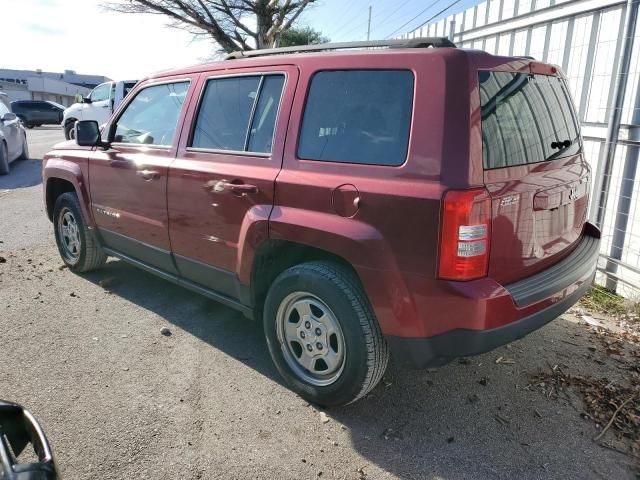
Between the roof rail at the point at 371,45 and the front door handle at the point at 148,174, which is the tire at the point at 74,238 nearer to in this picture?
the front door handle at the point at 148,174

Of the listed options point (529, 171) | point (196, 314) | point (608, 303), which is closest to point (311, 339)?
point (529, 171)

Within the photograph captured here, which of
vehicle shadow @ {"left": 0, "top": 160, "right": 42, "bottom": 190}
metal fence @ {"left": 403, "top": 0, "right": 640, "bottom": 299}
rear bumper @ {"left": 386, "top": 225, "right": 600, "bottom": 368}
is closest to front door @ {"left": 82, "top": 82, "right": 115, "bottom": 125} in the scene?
vehicle shadow @ {"left": 0, "top": 160, "right": 42, "bottom": 190}

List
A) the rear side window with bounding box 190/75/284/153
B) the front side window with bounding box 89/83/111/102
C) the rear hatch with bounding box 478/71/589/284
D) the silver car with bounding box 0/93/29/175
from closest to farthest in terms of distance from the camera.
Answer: the rear hatch with bounding box 478/71/589/284
the rear side window with bounding box 190/75/284/153
the silver car with bounding box 0/93/29/175
the front side window with bounding box 89/83/111/102

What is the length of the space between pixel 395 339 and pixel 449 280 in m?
0.43

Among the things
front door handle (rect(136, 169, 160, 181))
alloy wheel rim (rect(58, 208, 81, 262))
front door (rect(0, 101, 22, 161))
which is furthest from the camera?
front door (rect(0, 101, 22, 161))

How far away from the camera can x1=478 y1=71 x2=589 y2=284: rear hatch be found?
7.97 ft

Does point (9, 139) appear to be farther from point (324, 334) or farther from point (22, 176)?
point (324, 334)

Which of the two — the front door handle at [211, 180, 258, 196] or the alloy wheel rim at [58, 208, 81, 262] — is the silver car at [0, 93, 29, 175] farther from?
the front door handle at [211, 180, 258, 196]

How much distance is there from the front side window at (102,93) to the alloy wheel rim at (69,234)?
43.7ft

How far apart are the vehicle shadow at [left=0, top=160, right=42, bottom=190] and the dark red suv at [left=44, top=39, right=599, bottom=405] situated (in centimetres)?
815

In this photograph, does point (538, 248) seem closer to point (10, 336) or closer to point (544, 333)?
point (544, 333)

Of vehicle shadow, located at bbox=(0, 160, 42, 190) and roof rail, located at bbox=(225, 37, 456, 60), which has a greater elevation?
roof rail, located at bbox=(225, 37, 456, 60)

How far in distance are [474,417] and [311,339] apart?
1.06m

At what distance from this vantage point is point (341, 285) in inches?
105
